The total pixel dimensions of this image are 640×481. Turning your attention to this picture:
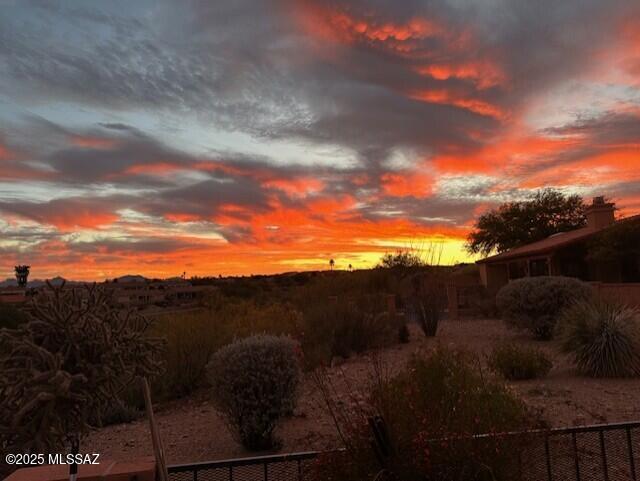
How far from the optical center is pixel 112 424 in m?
9.25

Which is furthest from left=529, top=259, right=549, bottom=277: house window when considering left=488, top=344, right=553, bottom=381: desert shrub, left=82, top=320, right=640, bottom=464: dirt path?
left=488, top=344, right=553, bottom=381: desert shrub

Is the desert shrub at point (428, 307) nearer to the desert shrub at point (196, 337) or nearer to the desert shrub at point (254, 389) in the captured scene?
the desert shrub at point (196, 337)

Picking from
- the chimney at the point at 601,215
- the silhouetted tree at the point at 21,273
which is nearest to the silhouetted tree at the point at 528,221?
the chimney at the point at 601,215

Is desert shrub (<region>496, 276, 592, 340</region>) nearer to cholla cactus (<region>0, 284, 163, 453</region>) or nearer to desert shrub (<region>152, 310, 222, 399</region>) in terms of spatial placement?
desert shrub (<region>152, 310, 222, 399</region>)

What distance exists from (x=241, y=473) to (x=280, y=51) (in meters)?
9.02

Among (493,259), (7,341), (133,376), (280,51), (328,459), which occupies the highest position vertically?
(280,51)

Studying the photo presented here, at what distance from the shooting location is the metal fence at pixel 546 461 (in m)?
3.95

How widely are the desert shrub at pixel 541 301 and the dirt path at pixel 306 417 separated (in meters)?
4.00

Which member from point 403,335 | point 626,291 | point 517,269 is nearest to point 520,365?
point 403,335

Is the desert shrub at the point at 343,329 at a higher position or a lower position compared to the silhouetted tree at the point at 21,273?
lower

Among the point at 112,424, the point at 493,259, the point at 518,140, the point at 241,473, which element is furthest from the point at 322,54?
the point at 493,259

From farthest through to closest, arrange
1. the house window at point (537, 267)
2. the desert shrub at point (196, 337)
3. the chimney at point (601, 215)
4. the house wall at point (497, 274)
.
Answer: the house wall at point (497, 274)
the house window at point (537, 267)
the chimney at point (601, 215)
the desert shrub at point (196, 337)

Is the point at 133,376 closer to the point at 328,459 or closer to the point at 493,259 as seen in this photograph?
the point at 328,459

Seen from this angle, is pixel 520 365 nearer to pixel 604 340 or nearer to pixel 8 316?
pixel 604 340
